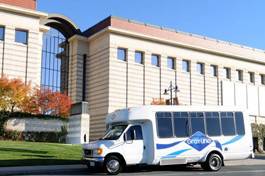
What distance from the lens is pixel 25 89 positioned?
4153cm

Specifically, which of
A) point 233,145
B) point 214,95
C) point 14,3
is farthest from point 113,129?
point 214,95

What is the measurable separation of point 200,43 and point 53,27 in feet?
67.5

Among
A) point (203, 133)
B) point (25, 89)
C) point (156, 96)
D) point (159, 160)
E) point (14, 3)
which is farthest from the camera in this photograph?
point (156, 96)

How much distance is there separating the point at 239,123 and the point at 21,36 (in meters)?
34.0

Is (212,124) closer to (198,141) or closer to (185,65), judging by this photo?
(198,141)

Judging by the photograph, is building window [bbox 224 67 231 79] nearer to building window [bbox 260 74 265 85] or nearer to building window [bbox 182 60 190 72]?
building window [bbox 182 60 190 72]

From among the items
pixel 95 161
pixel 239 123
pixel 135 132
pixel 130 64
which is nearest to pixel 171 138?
pixel 135 132

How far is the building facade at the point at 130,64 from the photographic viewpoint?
5091cm

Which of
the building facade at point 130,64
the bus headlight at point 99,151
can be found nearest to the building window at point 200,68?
the building facade at point 130,64

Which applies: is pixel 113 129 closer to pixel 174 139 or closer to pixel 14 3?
pixel 174 139

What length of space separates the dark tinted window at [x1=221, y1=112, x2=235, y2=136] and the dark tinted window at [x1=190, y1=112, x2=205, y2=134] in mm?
1113

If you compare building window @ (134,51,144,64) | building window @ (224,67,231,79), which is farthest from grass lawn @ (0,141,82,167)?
building window @ (224,67,231,79)

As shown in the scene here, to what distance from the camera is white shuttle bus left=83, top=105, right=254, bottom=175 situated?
58.6ft

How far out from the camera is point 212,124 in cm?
1995
